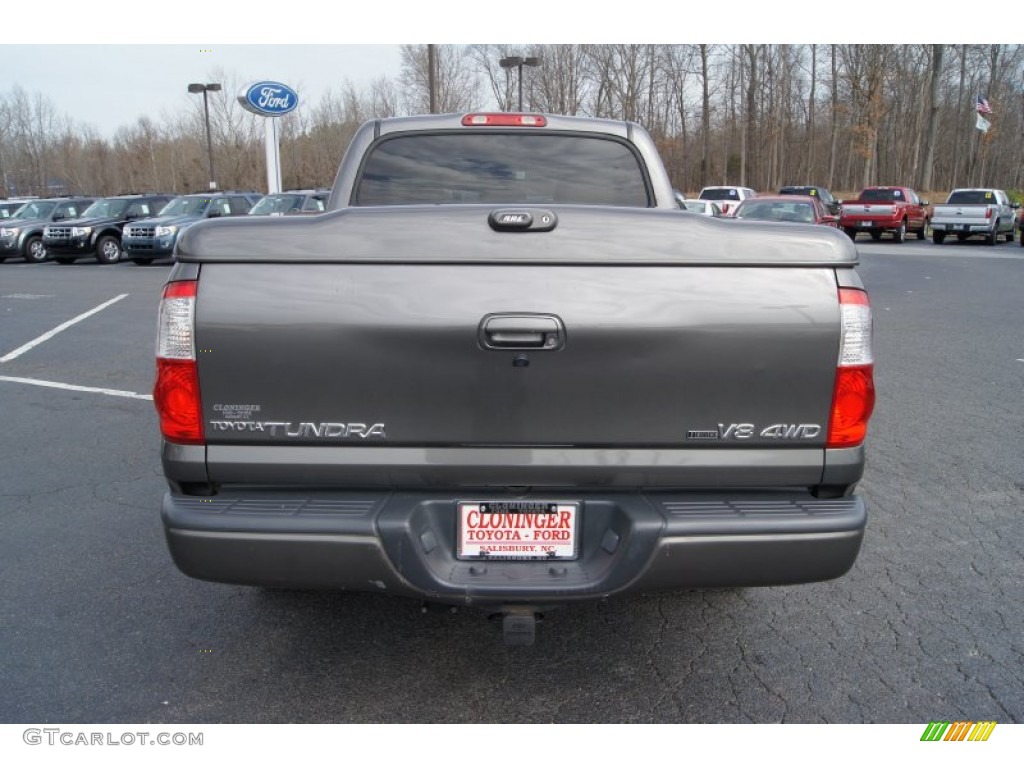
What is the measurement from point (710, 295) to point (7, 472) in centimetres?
500

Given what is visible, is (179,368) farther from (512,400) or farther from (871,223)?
(871,223)

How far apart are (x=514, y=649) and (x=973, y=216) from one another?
92.7 ft

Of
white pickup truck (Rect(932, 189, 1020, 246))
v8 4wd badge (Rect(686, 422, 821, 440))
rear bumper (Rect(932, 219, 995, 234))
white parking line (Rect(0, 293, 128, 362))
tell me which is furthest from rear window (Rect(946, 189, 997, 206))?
v8 4wd badge (Rect(686, 422, 821, 440))

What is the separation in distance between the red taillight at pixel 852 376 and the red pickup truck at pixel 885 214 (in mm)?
26672

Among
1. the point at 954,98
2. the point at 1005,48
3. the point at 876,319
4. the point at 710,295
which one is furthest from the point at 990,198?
the point at 954,98

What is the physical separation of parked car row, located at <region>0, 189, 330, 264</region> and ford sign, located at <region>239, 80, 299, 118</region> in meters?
2.65

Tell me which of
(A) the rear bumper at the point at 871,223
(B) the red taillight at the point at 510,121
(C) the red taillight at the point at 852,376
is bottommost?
(A) the rear bumper at the point at 871,223

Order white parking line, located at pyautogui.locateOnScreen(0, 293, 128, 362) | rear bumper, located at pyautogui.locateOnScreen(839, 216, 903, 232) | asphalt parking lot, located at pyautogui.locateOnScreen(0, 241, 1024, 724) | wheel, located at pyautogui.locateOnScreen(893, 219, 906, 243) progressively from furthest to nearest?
wheel, located at pyautogui.locateOnScreen(893, 219, 906, 243) → rear bumper, located at pyautogui.locateOnScreen(839, 216, 903, 232) → white parking line, located at pyautogui.locateOnScreen(0, 293, 128, 362) → asphalt parking lot, located at pyautogui.locateOnScreen(0, 241, 1024, 724)

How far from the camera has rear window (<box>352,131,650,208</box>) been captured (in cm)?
404

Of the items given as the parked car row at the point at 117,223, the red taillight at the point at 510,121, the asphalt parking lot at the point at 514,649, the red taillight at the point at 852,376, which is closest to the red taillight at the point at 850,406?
the red taillight at the point at 852,376

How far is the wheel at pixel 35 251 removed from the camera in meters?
23.4

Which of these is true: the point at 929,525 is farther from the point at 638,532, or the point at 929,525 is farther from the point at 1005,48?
the point at 1005,48

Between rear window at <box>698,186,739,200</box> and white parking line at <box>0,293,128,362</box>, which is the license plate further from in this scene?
rear window at <box>698,186,739,200</box>

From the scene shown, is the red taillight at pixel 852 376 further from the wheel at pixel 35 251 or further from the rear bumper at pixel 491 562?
the wheel at pixel 35 251
